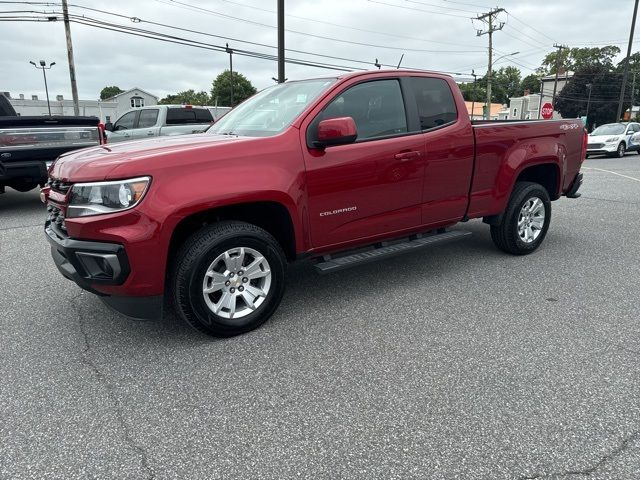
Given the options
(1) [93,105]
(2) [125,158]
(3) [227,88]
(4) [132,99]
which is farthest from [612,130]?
(3) [227,88]

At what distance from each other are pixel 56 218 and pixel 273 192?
1.57 metres

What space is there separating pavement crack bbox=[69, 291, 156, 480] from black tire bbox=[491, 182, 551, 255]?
4.10 metres

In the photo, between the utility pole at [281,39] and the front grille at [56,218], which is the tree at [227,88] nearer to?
the utility pole at [281,39]

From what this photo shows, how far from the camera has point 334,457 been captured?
87.8 inches

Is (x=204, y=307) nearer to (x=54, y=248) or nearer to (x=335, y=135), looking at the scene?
(x=54, y=248)

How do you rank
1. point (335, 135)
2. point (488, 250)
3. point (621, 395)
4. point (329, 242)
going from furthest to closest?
point (488, 250)
point (329, 242)
point (335, 135)
point (621, 395)

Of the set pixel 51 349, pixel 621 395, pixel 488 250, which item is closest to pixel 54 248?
pixel 51 349

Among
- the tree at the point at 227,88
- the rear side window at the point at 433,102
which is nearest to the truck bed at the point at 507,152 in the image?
the rear side window at the point at 433,102

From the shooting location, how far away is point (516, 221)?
16.9ft

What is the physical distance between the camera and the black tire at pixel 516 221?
5105 millimetres

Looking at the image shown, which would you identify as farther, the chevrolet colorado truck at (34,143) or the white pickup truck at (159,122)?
the white pickup truck at (159,122)

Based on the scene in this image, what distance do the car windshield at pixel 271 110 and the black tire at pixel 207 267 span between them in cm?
83

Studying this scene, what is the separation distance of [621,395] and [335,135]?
2.37 meters

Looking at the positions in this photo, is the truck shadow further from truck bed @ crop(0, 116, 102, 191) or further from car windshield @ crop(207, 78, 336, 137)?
truck bed @ crop(0, 116, 102, 191)
